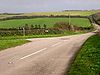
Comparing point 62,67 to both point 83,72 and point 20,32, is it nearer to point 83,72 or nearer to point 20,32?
point 83,72

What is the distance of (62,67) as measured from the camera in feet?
47.1

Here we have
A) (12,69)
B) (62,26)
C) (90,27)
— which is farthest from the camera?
(90,27)

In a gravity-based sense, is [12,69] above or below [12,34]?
above

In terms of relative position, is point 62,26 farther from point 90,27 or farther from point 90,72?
point 90,72

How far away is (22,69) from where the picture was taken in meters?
13.6

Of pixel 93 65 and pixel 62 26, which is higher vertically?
pixel 93 65

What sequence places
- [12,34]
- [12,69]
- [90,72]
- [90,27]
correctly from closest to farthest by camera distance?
1. [90,72]
2. [12,69]
3. [12,34]
4. [90,27]

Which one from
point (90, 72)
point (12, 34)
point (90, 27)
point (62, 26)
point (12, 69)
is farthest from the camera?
point (90, 27)

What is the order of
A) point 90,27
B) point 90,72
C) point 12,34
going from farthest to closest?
point 90,27, point 12,34, point 90,72

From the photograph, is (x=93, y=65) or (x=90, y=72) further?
(x=93, y=65)

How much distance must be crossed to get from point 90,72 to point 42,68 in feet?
8.94

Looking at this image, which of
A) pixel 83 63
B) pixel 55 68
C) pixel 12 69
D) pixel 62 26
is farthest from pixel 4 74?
pixel 62 26

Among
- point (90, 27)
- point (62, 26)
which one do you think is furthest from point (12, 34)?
point (90, 27)

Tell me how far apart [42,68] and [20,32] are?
137 ft
